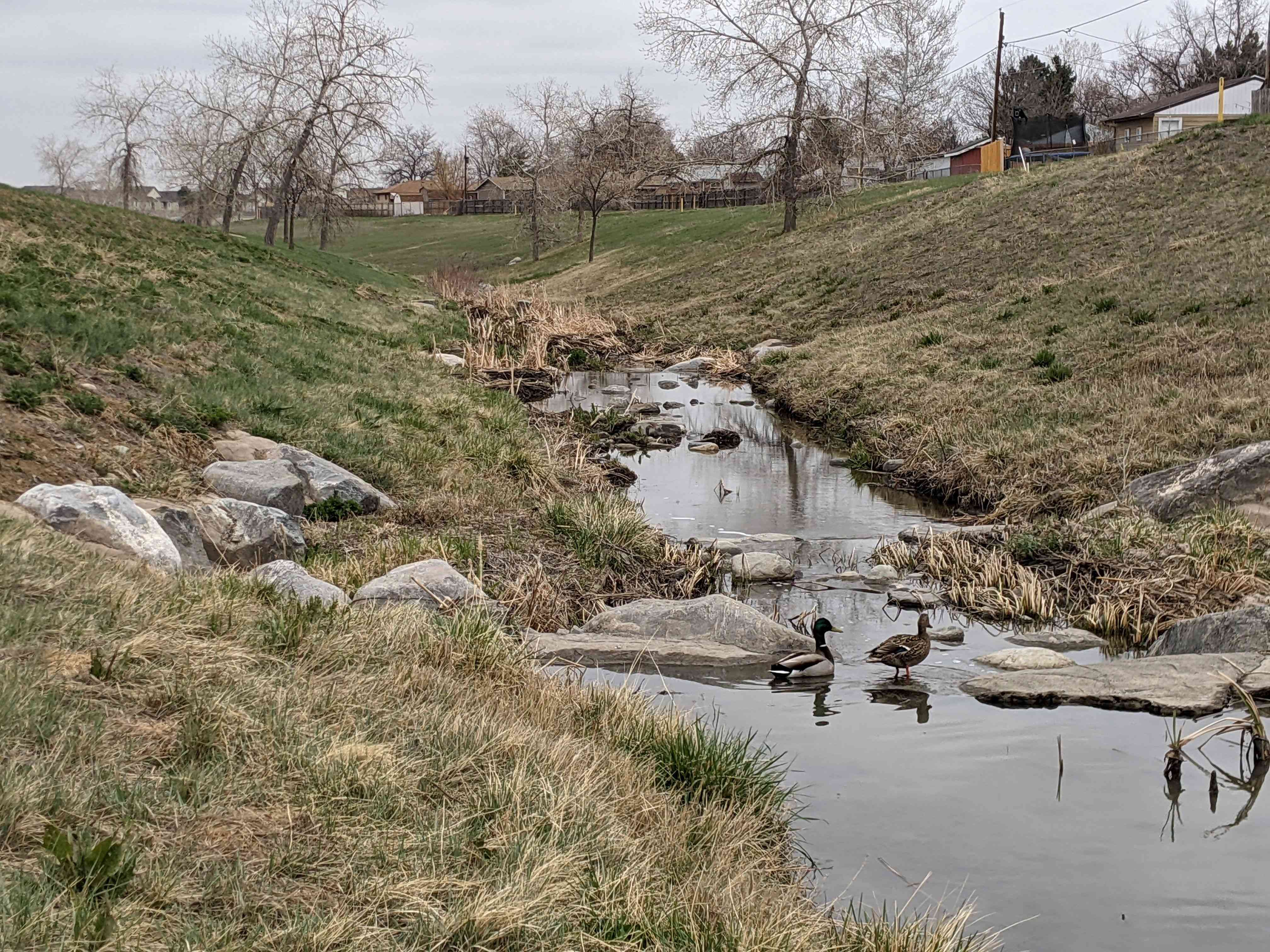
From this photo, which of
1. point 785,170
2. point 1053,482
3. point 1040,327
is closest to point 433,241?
point 785,170

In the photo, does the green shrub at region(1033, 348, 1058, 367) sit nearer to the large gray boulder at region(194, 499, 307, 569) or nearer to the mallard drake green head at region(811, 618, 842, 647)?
the mallard drake green head at region(811, 618, 842, 647)

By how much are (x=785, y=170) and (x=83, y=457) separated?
3931 cm

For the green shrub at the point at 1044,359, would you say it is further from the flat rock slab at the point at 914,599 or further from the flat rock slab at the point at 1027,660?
the flat rock slab at the point at 1027,660

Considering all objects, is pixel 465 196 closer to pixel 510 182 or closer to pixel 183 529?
pixel 510 182

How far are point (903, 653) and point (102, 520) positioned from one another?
524 centimetres

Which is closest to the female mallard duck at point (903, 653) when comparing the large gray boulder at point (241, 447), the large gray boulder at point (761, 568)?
the large gray boulder at point (761, 568)

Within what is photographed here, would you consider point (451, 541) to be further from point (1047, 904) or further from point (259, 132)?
point (259, 132)

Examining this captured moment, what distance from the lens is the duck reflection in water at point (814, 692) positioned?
7.03 metres

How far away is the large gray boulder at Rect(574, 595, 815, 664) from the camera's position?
8.11 metres

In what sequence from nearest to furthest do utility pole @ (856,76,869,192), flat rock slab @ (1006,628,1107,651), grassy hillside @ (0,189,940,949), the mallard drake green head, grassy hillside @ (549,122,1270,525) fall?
grassy hillside @ (0,189,940,949)
the mallard drake green head
flat rock slab @ (1006,628,1107,651)
grassy hillside @ (549,122,1270,525)
utility pole @ (856,76,869,192)

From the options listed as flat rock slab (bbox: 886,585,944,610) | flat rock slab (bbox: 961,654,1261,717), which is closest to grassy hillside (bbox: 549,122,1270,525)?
flat rock slab (bbox: 886,585,944,610)

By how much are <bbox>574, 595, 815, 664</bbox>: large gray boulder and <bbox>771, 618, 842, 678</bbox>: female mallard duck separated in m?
0.42

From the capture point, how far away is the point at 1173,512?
10453mm

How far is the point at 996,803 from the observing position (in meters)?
5.65
